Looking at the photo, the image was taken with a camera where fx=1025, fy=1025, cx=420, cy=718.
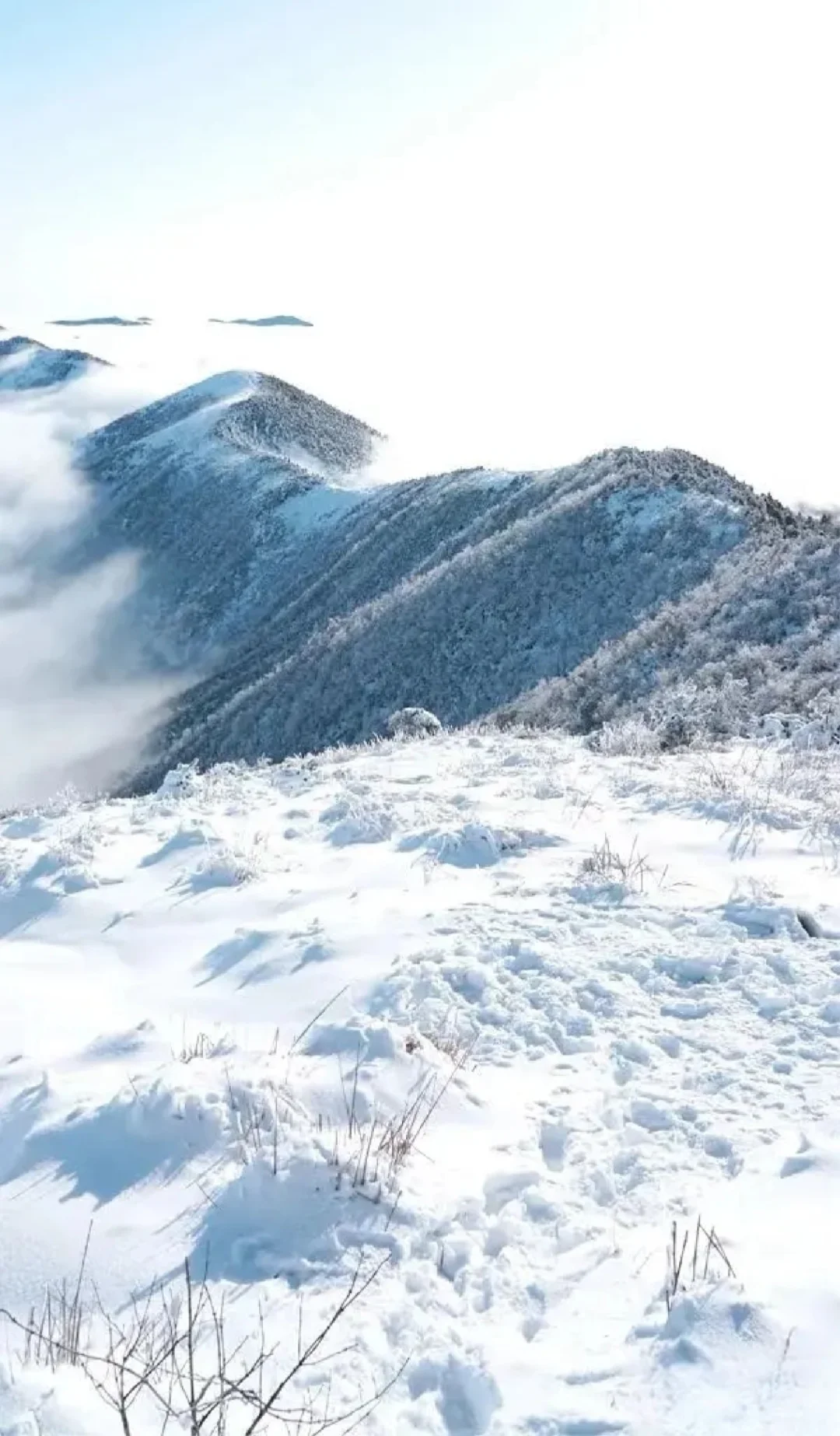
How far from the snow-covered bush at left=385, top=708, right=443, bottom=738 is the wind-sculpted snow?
91049mm

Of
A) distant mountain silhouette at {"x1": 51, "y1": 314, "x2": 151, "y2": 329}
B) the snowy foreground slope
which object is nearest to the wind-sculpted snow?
distant mountain silhouette at {"x1": 51, "y1": 314, "x2": 151, "y2": 329}

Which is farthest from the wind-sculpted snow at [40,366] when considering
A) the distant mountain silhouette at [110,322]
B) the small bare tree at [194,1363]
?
the small bare tree at [194,1363]

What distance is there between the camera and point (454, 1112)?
14.6 ft

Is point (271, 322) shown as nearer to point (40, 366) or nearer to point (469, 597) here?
point (40, 366)

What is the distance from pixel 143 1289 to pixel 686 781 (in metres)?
7.28

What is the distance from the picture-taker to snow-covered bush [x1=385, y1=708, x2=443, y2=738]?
1588 cm

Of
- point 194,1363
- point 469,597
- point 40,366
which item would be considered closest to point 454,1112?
point 194,1363

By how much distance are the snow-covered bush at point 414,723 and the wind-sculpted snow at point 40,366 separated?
91.0 metres

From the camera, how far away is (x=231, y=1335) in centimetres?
307

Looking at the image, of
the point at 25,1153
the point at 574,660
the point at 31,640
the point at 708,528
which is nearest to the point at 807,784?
the point at 25,1153

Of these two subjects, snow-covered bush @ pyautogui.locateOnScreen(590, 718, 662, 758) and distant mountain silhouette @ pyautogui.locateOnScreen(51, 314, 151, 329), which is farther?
distant mountain silhouette @ pyautogui.locateOnScreen(51, 314, 151, 329)

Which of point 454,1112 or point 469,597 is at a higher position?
point 469,597

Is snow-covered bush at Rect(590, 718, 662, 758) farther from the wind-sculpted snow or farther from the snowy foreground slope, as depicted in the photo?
the wind-sculpted snow

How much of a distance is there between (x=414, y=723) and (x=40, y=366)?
320 feet
